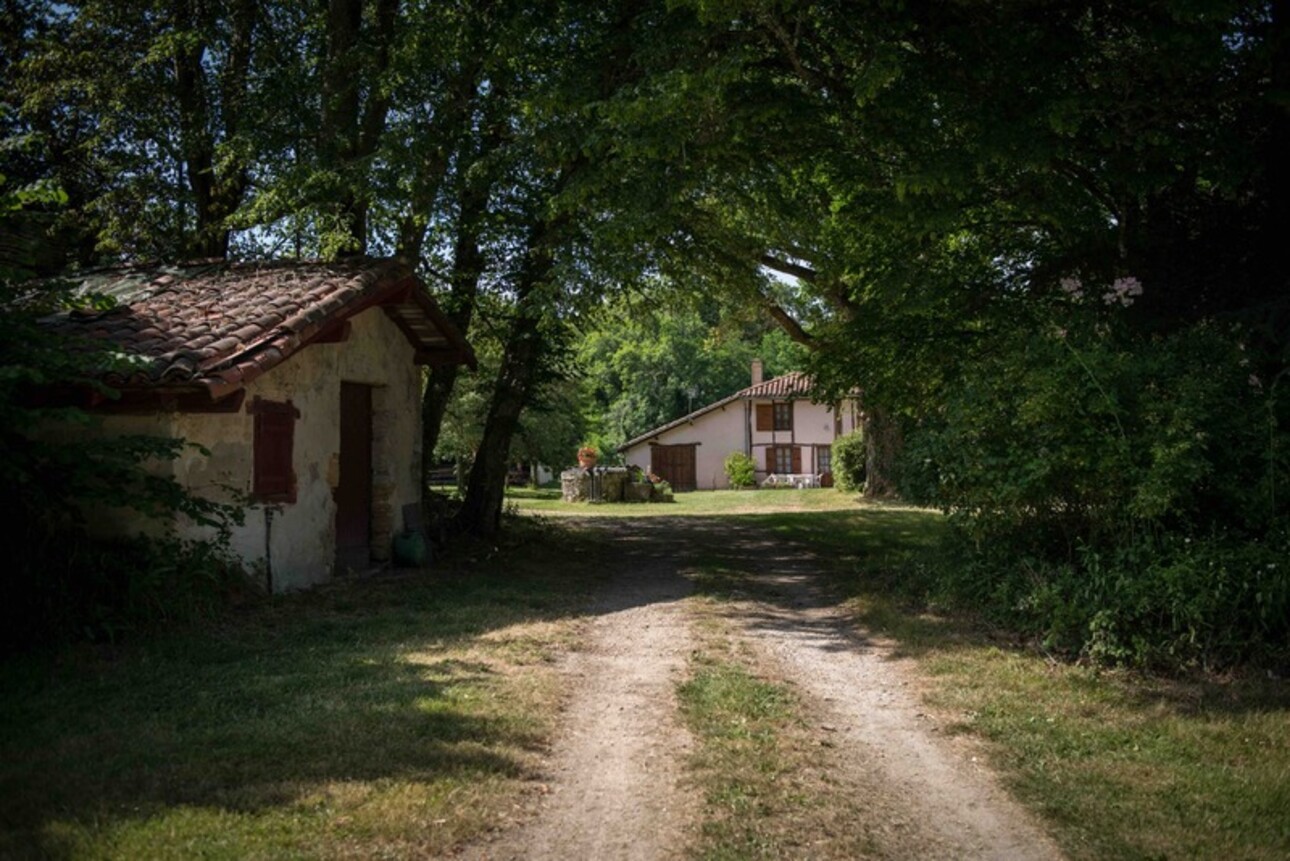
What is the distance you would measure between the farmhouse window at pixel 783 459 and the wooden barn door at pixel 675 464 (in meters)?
4.05

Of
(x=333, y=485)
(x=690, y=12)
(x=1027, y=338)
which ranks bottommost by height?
(x=333, y=485)

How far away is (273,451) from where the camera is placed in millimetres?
10695

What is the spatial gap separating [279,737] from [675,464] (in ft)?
149

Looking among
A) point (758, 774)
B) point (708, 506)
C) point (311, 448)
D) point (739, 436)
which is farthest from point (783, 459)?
point (758, 774)

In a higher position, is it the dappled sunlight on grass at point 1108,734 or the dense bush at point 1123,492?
the dense bush at point 1123,492

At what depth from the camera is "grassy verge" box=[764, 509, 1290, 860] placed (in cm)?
A: 455

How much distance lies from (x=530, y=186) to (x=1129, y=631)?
37.6ft

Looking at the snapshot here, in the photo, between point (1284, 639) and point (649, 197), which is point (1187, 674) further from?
point (649, 197)

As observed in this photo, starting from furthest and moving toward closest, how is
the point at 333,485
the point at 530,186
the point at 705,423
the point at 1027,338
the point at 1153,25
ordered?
the point at 705,423
the point at 530,186
the point at 333,485
the point at 1027,338
the point at 1153,25

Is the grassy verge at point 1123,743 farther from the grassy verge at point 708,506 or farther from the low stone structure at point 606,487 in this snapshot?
the low stone structure at point 606,487

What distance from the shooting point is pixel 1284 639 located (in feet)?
23.5

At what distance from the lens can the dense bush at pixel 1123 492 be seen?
7.23 metres

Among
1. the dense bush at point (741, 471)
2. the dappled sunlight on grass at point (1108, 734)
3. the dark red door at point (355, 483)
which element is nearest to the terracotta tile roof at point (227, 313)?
the dark red door at point (355, 483)

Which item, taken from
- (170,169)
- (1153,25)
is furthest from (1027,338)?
(170,169)
